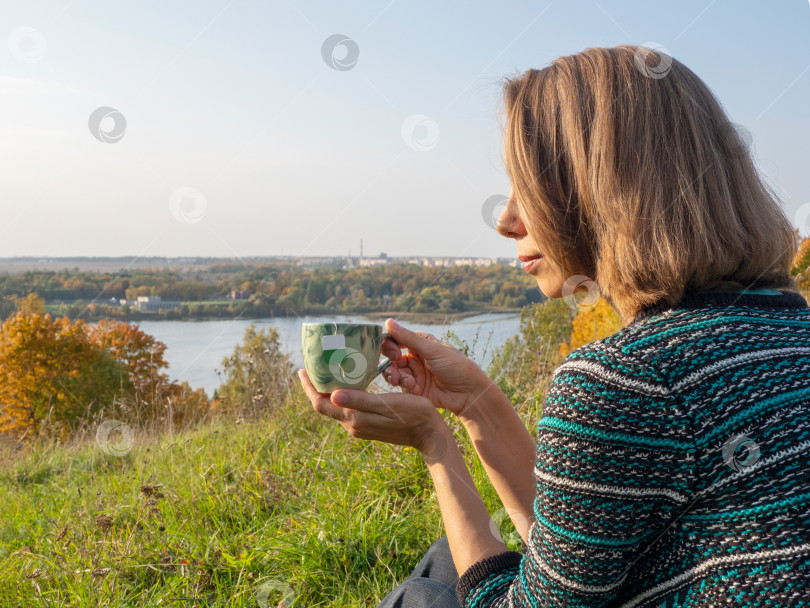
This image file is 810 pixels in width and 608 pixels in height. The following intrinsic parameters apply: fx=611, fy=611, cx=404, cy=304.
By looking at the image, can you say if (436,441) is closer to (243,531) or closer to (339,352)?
(339,352)

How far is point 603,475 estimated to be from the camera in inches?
32.6

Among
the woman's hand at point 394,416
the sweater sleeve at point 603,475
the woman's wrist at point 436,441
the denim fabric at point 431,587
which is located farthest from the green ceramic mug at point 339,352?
the sweater sleeve at point 603,475

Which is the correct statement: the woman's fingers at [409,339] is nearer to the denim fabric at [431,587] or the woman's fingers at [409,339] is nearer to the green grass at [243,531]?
the denim fabric at [431,587]

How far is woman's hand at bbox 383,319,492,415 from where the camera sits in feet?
5.09

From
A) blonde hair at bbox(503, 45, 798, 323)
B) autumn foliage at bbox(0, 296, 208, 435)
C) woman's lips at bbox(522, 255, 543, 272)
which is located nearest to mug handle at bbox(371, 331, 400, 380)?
woman's lips at bbox(522, 255, 543, 272)

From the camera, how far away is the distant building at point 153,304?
3297cm

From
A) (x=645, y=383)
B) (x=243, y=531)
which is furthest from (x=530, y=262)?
(x=243, y=531)

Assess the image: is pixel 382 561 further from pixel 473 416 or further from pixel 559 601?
pixel 559 601

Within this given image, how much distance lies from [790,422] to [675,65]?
27.0 inches

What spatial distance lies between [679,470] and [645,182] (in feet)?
1.64

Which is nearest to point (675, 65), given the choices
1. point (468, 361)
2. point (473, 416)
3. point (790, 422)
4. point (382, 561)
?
point (790, 422)

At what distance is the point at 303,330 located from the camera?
1.46m

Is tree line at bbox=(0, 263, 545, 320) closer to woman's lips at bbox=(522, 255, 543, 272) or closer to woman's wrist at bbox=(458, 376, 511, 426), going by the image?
woman's wrist at bbox=(458, 376, 511, 426)

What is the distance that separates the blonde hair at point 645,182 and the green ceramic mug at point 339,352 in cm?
49
